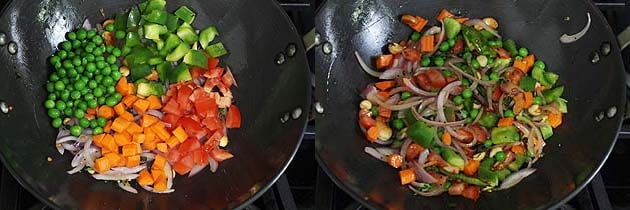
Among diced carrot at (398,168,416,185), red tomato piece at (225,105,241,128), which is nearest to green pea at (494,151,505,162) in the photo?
diced carrot at (398,168,416,185)

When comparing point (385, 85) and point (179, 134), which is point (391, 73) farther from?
point (179, 134)

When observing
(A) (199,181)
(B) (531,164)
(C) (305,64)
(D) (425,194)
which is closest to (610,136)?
(B) (531,164)

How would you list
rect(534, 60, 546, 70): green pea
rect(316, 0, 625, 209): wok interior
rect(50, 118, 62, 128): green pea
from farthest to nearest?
rect(534, 60, 546, 70): green pea → rect(50, 118, 62, 128): green pea → rect(316, 0, 625, 209): wok interior

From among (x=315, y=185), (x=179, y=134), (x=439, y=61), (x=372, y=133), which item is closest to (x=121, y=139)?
(x=179, y=134)

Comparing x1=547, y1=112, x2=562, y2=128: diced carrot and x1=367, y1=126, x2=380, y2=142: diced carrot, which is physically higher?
x1=367, y1=126, x2=380, y2=142: diced carrot

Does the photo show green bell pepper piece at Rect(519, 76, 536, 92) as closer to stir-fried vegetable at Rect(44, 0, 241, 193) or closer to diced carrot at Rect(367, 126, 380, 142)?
diced carrot at Rect(367, 126, 380, 142)

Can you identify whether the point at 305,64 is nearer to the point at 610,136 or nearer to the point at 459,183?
the point at 459,183
